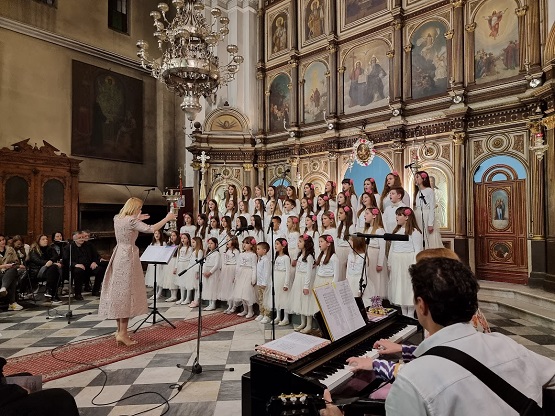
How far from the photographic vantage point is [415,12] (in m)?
10.1

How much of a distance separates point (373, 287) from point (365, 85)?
23.5 ft

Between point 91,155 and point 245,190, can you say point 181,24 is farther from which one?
point 91,155

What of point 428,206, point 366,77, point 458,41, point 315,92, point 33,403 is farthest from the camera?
point 315,92

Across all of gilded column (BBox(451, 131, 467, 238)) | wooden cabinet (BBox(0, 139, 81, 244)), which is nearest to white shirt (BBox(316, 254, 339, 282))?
gilded column (BBox(451, 131, 467, 238))

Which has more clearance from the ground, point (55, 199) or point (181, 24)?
point (181, 24)

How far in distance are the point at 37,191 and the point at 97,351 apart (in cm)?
840

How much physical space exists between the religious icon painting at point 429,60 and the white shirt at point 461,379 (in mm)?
9520

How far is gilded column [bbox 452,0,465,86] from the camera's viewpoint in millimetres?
9099

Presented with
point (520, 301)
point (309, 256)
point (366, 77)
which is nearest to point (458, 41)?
point (366, 77)

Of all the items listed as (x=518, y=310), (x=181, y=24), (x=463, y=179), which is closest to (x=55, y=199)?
(x=181, y=24)

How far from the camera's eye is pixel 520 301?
7113mm

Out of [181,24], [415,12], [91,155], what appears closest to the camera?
[181,24]

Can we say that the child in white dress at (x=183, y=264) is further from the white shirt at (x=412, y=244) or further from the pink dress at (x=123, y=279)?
the white shirt at (x=412, y=244)

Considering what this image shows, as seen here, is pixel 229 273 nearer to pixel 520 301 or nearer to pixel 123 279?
pixel 123 279
